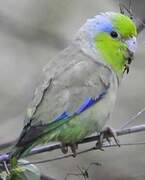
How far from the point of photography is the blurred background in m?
6.41

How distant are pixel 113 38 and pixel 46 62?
3411mm

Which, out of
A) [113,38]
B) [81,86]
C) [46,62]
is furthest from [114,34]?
[46,62]

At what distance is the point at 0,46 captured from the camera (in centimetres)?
861

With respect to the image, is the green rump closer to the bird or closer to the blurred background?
the bird

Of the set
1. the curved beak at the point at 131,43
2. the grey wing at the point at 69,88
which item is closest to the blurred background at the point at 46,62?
the curved beak at the point at 131,43

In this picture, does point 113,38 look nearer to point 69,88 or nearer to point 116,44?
point 116,44

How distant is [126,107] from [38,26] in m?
1.26

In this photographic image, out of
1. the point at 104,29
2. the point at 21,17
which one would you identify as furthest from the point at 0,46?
the point at 104,29

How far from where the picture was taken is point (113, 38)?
4.45 metres

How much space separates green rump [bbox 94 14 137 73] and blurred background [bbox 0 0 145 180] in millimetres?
942

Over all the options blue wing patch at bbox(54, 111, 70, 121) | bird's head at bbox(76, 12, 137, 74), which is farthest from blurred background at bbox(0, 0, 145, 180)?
blue wing patch at bbox(54, 111, 70, 121)

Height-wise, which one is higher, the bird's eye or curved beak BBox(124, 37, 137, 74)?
the bird's eye

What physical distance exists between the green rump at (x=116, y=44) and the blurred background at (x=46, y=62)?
0.94 metres

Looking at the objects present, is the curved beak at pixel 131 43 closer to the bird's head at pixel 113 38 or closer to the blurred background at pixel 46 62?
the bird's head at pixel 113 38
